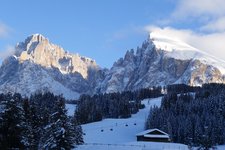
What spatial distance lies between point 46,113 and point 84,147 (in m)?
14.7

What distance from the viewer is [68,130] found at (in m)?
65.6

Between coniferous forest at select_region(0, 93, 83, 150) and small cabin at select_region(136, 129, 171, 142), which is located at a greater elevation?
coniferous forest at select_region(0, 93, 83, 150)

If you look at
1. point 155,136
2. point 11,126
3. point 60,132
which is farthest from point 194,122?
point 11,126

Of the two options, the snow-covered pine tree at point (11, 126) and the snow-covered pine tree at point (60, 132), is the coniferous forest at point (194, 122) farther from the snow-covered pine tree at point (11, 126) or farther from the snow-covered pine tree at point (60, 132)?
the snow-covered pine tree at point (11, 126)

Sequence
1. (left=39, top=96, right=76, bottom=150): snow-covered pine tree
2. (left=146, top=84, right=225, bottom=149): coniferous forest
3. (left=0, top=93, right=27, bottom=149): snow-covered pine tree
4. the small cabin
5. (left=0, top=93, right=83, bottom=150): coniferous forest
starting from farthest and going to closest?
(left=146, top=84, right=225, bottom=149): coniferous forest → the small cabin → (left=39, top=96, right=76, bottom=150): snow-covered pine tree → (left=0, top=93, right=83, bottom=150): coniferous forest → (left=0, top=93, right=27, bottom=149): snow-covered pine tree

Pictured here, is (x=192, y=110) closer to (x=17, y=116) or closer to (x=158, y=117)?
(x=158, y=117)

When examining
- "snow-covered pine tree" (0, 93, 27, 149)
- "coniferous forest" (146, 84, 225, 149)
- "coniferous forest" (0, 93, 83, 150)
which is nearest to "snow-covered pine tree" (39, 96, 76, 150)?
"coniferous forest" (0, 93, 83, 150)

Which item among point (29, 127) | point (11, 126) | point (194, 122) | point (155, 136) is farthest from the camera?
point (194, 122)

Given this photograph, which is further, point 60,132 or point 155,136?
point 155,136

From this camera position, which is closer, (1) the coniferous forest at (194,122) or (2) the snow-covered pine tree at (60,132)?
(2) the snow-covered pine tree at (60,132)

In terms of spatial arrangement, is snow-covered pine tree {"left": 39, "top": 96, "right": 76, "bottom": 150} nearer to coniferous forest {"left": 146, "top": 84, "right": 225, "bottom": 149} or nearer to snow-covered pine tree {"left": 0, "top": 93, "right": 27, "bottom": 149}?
snow-covered pine tree {"left": 0, "top": 93, "right": 27, "bottom": 149}

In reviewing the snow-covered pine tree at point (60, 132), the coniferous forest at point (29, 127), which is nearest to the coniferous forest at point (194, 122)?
the coniferous forest at point (29, 127)

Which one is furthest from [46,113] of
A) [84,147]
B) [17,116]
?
[17,116]

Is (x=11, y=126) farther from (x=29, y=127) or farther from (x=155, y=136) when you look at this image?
(x=155, y=136)
